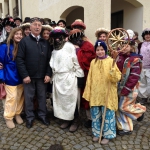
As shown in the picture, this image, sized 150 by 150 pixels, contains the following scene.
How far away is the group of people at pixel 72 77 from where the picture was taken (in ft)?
9.67

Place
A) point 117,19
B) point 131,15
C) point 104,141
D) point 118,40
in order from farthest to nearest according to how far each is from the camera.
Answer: point 117,19
point 131,15
point 104,141
point 118,40

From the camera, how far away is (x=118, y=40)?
114 inches

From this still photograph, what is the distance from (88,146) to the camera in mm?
2943

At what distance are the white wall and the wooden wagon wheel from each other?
410 centimetres

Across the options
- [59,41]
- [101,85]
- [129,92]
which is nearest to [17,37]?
[59,41]

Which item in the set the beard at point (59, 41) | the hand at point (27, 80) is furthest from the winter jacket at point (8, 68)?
the beard at point (59, 41)

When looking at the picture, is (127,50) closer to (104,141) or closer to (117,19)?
(104,141)

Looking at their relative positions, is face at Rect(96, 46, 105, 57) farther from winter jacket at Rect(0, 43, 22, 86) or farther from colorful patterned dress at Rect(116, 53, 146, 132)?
winter jacket at Rect(0, 43, 22, 86)

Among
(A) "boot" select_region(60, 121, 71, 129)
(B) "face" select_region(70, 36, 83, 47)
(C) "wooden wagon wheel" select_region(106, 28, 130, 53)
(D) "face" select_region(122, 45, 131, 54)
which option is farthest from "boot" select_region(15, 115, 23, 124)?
(D) "face" select_region(122, 45, 131, 54)

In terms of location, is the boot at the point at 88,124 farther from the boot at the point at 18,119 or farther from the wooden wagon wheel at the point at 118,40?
the wooden wagon wheel at the point at 118,40

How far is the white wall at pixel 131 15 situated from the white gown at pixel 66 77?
4.28 m

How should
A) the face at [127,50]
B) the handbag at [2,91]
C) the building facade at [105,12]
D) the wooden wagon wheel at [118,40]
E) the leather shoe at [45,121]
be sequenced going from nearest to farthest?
the wooden wagon wheel at [118,40], the face at [127,50], the handbag at [2,91], the leather shoe at [45,121], the building facade at [105,12]

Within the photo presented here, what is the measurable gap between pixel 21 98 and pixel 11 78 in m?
0.49

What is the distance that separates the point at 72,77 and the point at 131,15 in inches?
192
